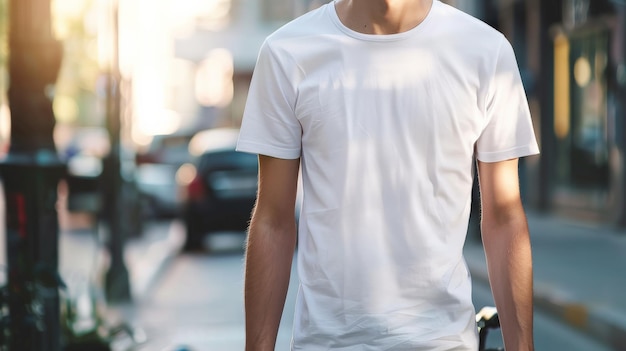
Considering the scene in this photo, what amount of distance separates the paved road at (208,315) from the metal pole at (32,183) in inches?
39.8

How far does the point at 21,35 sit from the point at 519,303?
15.3 feet

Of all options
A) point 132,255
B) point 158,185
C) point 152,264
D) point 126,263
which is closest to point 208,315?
point 126,263

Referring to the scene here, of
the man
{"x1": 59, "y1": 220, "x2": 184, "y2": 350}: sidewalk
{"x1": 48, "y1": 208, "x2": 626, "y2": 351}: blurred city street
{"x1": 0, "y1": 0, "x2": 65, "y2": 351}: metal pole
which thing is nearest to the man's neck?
→ the man

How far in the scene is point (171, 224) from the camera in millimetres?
25281

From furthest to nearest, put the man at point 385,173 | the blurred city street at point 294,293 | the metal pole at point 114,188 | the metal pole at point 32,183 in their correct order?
the metal pole at point 114,188
the blurred city street at point 294,293
the metal pole at point 32,183
the man at point 385,173

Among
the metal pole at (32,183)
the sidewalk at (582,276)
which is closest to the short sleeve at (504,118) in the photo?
the metal pole at (32,183)

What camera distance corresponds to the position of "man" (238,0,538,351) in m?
2.34

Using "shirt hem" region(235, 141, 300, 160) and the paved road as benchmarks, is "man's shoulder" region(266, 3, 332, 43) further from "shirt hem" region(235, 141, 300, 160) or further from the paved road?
the paved road

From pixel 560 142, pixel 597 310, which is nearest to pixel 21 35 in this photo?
pixel 597 310

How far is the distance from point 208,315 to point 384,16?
858 cm

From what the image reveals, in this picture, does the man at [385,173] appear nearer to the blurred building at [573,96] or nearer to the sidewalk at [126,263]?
the sidewalk at [126,263]

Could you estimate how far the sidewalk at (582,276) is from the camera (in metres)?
9.08

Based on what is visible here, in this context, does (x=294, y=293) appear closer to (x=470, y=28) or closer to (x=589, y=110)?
(x=589, y=110)

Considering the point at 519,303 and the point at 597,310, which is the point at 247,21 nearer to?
the point at 597,310
